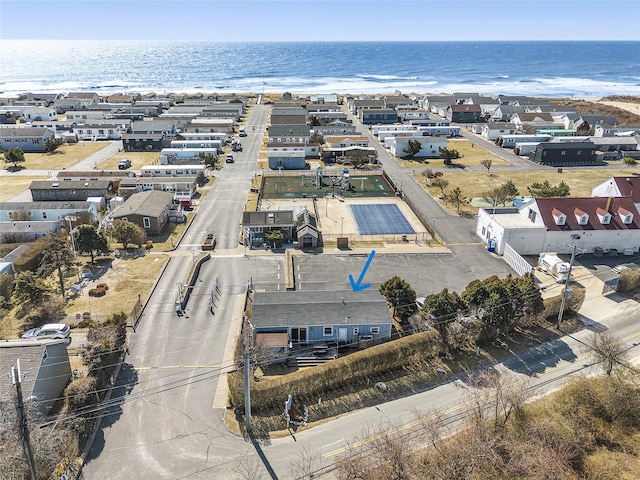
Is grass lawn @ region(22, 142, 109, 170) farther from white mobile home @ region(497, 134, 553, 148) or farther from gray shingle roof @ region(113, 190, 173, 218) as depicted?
white mobile home @ region(497, 134, 553, 148)

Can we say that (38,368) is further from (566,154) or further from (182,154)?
(566,154)

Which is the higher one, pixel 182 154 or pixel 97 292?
pixel 182 154

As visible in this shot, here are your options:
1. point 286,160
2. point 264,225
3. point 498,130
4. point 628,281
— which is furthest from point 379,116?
point 628,281

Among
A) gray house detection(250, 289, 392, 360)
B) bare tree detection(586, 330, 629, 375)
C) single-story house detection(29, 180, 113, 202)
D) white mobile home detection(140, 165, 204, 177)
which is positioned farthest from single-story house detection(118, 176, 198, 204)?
bare tree detection(586, 330, 629, 375)

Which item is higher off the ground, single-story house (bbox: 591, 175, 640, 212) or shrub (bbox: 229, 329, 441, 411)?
single-story house (bbox: 591, 175, 640, 212)

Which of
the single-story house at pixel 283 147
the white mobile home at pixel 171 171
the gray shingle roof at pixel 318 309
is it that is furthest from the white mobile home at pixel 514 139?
the gray shingle roof at pixel 318 309

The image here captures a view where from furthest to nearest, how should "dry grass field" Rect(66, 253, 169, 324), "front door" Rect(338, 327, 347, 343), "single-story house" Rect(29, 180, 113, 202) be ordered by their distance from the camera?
1. "single-story house" Rect(29, 180, 113, 202)
2. "dry grass field" Rect(66, 253, 169, 324)
3. "front door" Rect(338, 327, 347, 343)

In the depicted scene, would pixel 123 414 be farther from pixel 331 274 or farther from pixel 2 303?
pixel 331 274
